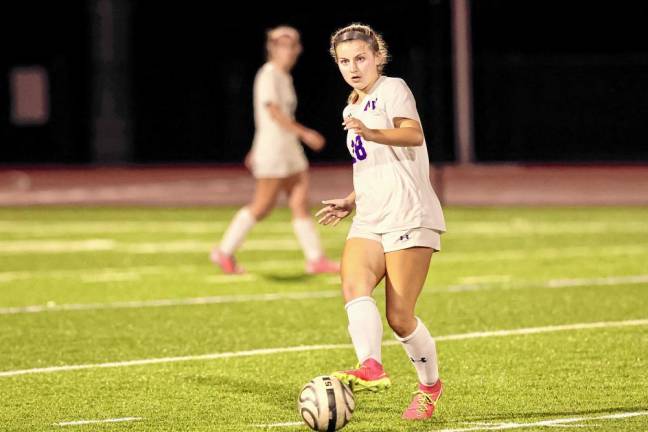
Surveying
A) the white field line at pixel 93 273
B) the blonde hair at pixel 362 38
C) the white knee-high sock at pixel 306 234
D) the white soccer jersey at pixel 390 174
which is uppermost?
the blonde hair at pixel 362 38

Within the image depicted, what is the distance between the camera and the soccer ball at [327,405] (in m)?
6.69

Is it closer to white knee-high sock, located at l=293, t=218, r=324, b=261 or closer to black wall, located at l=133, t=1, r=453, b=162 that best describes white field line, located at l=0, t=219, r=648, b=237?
white knee-high sock, located at l=293, t=218, r=324, b=261

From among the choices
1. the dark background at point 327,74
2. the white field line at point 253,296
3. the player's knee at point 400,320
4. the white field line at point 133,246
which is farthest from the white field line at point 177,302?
the dark background at point 327,74

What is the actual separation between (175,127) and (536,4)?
1053 centimetres

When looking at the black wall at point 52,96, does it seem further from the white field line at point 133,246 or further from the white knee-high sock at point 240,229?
the white knee-high sock at point 240,229

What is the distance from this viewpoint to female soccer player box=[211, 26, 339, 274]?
533 inches

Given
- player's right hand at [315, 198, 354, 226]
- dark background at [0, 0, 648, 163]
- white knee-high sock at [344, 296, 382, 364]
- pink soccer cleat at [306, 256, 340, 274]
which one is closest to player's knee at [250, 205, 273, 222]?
pink soccer cleat at [306, 256, 340, 274]

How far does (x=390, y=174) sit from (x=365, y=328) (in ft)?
2.48

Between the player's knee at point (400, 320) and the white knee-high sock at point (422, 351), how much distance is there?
1.4 inches

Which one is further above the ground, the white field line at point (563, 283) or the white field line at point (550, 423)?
the white field line at point (550, 423)

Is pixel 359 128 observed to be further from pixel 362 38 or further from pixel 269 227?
pixel 269 227

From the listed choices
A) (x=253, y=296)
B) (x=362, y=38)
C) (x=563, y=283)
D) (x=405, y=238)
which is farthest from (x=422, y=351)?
(x=563, y=283)

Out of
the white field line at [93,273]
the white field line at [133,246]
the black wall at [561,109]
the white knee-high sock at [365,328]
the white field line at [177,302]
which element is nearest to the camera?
the white knee-high sock at [365,328]

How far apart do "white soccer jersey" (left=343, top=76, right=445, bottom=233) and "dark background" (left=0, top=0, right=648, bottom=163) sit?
2320 cm
